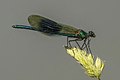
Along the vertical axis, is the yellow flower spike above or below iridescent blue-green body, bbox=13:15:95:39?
below

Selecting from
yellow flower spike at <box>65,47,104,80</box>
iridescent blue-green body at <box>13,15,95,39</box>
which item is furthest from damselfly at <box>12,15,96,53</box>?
yellow flower spike at <box>65,47,104,80</box>

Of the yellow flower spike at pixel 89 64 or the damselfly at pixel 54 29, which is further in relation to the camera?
the damselfly at pixel 54 29

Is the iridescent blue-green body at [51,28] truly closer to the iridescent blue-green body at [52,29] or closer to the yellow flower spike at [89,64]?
the iridescent blue-green body at [52,29]

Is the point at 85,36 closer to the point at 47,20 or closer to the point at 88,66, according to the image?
the point at 47,20


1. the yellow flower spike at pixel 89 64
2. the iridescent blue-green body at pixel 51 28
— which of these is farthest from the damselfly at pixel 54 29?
the yellow flower spike at pixel 89 64

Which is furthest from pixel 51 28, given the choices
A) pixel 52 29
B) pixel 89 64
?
pixel 89 64

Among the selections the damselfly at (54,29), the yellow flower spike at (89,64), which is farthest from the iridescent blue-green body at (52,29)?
the yellow flower spike at (89,64)

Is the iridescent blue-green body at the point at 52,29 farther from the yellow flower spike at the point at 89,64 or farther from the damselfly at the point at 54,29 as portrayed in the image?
the yellow flower spike at the point at 89,64

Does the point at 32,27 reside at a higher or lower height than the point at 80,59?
higher

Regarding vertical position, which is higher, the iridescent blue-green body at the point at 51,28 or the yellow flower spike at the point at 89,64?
the iridescent blue-green body at the point at 51,28

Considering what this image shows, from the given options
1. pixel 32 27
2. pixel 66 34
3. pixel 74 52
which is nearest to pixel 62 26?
pixel 66 34

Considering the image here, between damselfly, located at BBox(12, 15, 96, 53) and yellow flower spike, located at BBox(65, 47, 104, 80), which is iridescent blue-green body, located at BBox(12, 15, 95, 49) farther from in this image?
yellow flower spike, located at BBox(65, 47, 104, 80)
